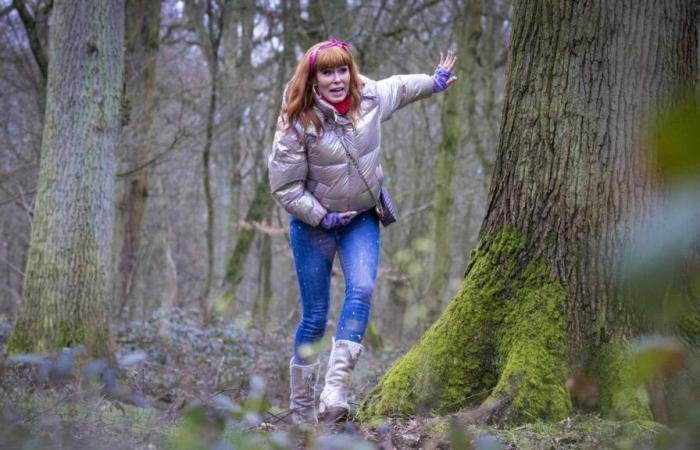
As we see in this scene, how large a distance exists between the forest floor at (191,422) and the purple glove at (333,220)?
3.38ft

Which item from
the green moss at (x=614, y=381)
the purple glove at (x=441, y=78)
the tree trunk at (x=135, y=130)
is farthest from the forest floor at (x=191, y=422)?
the tree trunk at (x=135, y=130)

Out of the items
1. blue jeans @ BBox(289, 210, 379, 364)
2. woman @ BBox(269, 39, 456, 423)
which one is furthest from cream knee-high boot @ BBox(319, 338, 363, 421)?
blue jeans @ BBox(289, 210, 379, 364)

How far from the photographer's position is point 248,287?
97.7 feet

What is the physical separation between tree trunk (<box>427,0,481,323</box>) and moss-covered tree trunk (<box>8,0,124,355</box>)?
6467mm

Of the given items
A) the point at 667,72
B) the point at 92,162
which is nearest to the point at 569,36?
the point at 667,72

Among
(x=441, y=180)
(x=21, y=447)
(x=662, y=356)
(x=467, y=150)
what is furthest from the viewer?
(x=467, y=150)

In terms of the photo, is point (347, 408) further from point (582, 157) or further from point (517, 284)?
point (582, 157)

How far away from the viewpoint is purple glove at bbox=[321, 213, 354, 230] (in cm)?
448

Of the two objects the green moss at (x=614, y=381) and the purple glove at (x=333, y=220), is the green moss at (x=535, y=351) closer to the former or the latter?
the green moss at (x=614, y=381)

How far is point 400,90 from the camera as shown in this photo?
4.77 metres

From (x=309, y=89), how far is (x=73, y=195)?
4191mm

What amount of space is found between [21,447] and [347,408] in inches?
108

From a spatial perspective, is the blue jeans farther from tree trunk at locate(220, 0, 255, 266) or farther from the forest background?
tree trunk at locate(220, 0, 255, 266)

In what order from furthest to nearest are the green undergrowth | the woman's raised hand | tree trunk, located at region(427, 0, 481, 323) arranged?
tree trunk, located at region(427, 0, 481, 323) < the woman's raised hand < the green undergrowth
